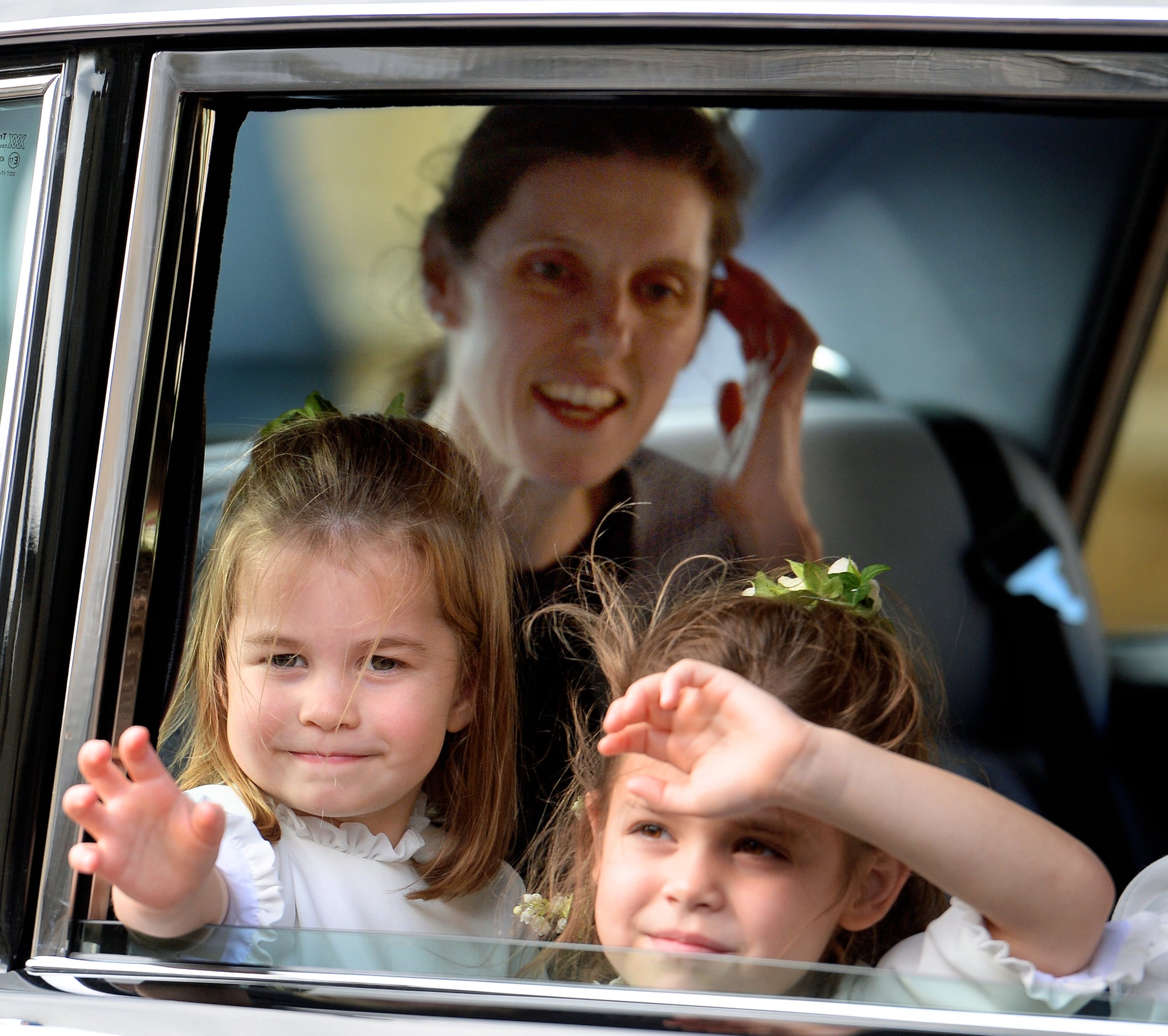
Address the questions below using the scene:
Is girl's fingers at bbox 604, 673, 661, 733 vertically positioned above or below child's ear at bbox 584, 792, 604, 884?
above

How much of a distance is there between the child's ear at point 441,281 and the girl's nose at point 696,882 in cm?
70

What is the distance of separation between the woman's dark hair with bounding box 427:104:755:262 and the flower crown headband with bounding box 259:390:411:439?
227mm

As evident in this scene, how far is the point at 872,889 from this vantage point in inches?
37.5

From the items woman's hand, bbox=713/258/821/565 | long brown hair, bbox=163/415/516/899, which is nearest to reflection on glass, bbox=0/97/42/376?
long brown hair, bbox=163/415/516/899

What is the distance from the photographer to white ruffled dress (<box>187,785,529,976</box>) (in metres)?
0.84

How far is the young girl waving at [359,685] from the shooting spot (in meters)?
1.07

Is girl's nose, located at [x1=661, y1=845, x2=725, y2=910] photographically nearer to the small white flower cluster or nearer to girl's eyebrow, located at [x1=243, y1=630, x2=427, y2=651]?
the small white flower cluster

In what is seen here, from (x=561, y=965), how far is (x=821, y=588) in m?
0.46

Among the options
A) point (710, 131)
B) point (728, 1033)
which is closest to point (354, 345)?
point (710, 131)

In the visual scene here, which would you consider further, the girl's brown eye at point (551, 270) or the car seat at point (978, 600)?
the car seat at point (978, 600)

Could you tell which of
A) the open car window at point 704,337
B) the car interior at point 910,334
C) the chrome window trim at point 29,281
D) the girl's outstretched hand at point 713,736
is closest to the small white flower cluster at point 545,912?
the open car window at point 704,337

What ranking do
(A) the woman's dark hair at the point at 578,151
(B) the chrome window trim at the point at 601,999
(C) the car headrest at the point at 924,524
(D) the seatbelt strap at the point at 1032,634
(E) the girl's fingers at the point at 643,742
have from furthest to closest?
(D) the seatbelt strap at the point at 1032,634 → (C) the car headrest at the point at 924,524 → (A) the woman's dark hair at the point at 578,151 → (E) the girl's fingers at the point at 643,742 → (B) the chrome window trim at the point at 601,999

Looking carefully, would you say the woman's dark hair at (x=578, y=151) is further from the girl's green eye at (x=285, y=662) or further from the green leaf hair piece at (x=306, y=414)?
the girl's green eye at (x=285, y=662)

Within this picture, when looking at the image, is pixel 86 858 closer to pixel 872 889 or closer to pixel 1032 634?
pixel 872 889
